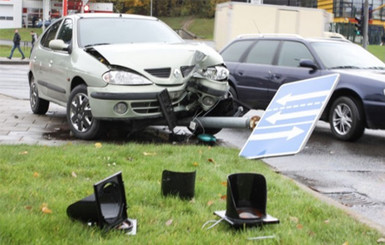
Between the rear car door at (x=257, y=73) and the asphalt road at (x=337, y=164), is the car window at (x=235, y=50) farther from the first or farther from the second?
the asphalt road at (x=337, y=164)

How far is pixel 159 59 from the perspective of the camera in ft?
24.1

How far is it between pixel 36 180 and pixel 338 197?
2.71 metres

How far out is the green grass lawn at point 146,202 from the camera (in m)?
3.62

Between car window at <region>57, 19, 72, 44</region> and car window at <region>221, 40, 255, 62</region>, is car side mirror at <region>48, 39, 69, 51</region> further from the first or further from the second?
car window at <region>221, 40, 255, 62</region>

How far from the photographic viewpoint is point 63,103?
8.70 meters

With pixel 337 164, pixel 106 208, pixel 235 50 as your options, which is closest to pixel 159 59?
pixel 337 164

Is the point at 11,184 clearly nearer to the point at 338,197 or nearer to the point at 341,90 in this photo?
the point at 338,197

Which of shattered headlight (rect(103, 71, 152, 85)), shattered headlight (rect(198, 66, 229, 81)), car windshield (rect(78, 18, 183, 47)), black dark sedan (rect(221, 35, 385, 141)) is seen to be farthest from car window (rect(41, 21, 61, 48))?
black dark sedan (rect(221, 35, 385, 141))

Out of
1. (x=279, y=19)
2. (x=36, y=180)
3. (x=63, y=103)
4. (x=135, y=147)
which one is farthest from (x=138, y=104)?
(x=279, y=19)

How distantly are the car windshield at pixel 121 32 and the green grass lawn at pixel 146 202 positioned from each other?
218 cm

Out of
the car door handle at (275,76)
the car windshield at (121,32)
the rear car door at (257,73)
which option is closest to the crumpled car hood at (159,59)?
the car windshield at (121,32)

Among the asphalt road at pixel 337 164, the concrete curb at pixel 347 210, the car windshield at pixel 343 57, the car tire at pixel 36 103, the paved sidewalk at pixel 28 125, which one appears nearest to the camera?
the concrete curb at pixel 347 210

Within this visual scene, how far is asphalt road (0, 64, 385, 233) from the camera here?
5277mm

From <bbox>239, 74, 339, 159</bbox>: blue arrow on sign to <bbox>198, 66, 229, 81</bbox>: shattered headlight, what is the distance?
4.26 ft
